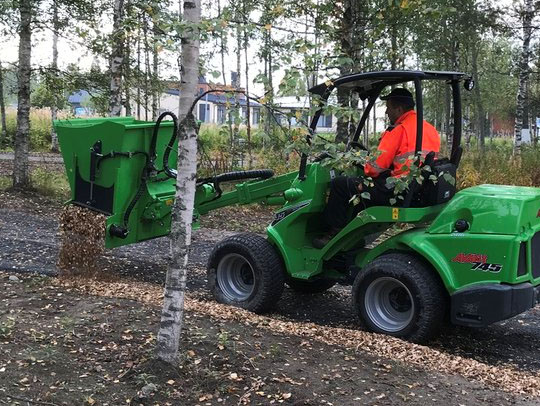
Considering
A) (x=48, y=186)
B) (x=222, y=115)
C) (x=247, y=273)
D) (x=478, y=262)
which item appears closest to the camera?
(x=222, y=115)

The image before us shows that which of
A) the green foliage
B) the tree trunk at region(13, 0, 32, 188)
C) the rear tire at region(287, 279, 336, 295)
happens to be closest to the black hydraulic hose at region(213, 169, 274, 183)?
the rear tire at region(287, 279, 336, 295)

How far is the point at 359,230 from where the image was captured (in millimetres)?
5547

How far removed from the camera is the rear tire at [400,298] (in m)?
4.92

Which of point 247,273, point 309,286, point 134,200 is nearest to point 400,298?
point 309,286

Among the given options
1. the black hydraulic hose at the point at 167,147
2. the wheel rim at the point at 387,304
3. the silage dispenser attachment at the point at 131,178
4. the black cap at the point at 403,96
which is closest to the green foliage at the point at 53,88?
the silage dispenser attachment at the point at 131,178

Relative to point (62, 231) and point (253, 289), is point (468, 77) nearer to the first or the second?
point (253, 289)

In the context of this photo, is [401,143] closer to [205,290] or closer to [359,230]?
[359,230]

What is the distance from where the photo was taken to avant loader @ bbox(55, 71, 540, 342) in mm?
4762

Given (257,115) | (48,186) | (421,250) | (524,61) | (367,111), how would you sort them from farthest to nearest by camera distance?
(524,61), (48,186), (367,111), (421,250), (257,115)

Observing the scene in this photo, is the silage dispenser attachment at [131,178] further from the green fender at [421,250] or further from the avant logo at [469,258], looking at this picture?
the avant logo at [469,258]

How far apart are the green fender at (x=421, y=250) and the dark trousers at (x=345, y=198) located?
1.11 ft

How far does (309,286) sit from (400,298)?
1.48 m

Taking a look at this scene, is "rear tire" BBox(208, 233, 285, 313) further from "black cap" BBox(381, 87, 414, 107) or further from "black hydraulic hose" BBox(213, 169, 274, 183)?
"black cap" BBox(381, 87, 414, 107)

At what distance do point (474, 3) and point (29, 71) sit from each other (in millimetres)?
12200
